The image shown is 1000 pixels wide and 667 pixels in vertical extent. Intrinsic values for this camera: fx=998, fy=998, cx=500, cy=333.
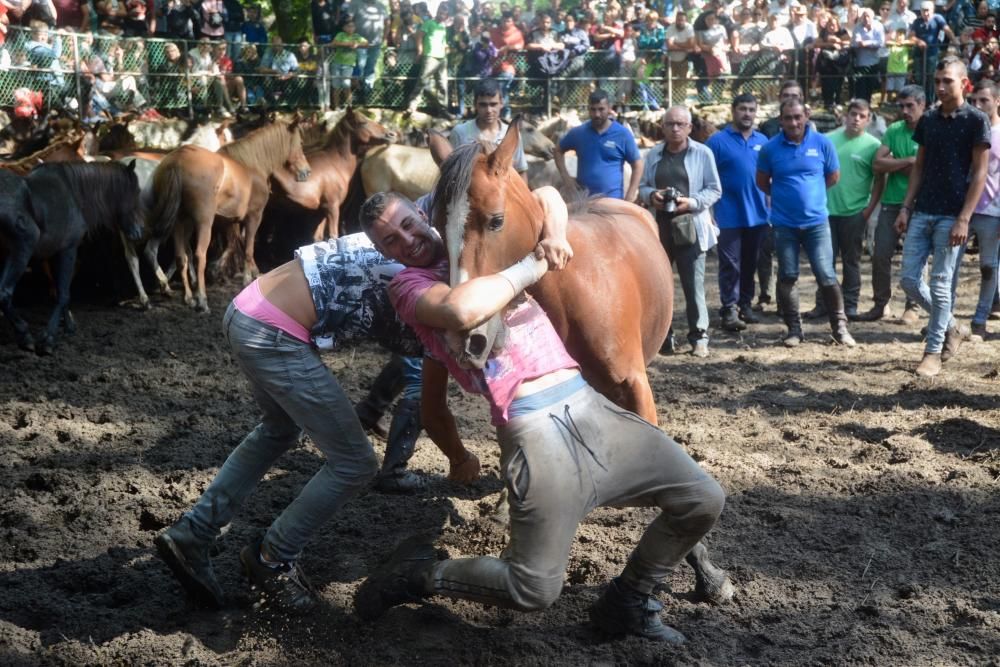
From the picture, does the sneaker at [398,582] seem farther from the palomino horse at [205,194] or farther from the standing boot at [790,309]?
the palomino horse at [205,194]

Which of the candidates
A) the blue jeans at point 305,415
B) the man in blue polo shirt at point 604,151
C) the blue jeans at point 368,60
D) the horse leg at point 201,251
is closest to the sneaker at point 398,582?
the blue jeans at point 305,415

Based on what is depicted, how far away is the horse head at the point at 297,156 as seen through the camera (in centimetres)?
1268

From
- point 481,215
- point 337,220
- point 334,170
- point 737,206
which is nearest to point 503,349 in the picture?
point 481,215

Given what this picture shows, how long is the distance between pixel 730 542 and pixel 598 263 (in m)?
1.43

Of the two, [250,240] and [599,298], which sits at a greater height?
[599,298]

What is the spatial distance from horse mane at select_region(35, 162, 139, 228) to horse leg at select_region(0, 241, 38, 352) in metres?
0.76

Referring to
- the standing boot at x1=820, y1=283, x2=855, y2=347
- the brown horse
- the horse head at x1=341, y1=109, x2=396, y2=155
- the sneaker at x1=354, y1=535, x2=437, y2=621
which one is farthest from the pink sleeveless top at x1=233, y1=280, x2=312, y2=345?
the horse head at x1=341, y1=109, x2=396, y2=155

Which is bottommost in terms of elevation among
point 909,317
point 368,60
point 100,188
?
point 909,317

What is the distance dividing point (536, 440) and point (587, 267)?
1077 millimetres

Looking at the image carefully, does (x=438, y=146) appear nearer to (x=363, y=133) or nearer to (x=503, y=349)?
(x=503, y=349)

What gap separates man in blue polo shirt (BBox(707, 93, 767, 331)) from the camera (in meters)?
8.88

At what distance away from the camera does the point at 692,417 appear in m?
6.42

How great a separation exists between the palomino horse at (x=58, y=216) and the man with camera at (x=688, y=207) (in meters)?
4.98

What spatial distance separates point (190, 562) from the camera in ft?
12.4
